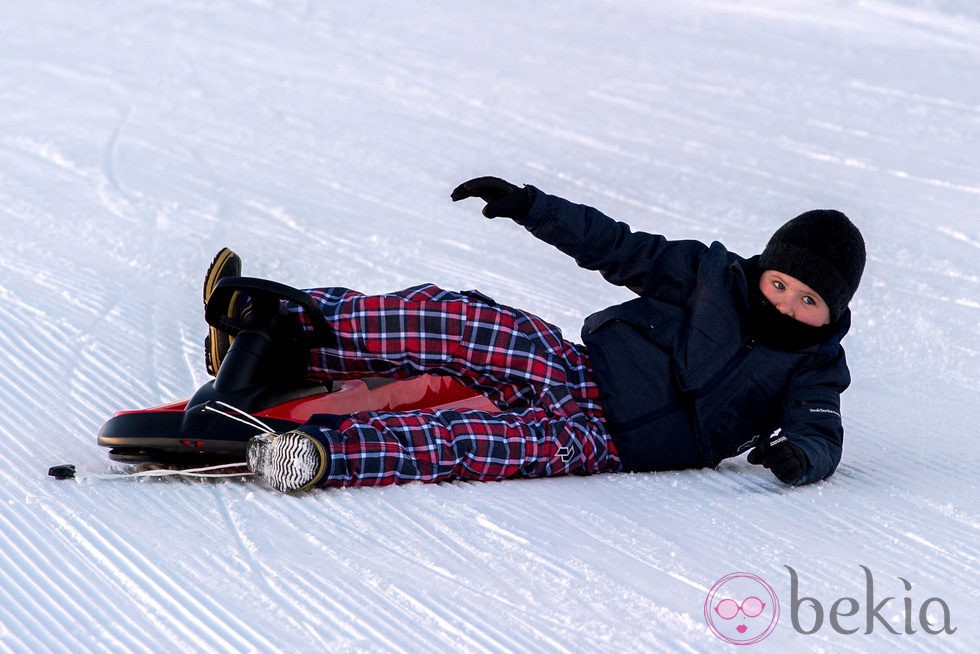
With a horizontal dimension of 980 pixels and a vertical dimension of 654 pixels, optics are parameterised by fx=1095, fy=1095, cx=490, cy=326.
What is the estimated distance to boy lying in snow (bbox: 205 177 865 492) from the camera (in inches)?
96.5

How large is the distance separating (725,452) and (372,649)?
1.22m

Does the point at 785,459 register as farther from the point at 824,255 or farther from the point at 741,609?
the point at 741,609

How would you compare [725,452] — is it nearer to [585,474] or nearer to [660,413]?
[660,413]

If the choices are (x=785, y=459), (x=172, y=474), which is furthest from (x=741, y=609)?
(x=172, y=474)

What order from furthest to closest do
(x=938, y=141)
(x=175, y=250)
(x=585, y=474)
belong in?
(x=938, y=141) → (x=175, y=250) → (x=585, y=474)

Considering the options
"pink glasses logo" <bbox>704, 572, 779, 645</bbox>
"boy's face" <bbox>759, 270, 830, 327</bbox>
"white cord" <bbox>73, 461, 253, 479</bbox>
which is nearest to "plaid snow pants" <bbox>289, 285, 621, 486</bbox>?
"white cord" <bbox>73, 461, 253, 479</bbox>

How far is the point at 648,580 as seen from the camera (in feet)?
6.32

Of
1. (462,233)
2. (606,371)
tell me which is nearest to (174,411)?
(606,371)

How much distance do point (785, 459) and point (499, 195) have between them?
87cm

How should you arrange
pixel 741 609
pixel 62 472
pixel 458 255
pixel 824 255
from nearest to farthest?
pixel 741 609 → pixel 62 472 → pixel 824 255 → pixel 458 255

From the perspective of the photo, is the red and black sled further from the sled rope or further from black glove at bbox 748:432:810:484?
black glove at bbox 748:432:810:484

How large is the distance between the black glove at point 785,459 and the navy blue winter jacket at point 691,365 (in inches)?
5.5

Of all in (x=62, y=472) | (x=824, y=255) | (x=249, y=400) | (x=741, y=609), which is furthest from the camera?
(x=824, y=255)

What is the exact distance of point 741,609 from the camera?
184 centimetres
